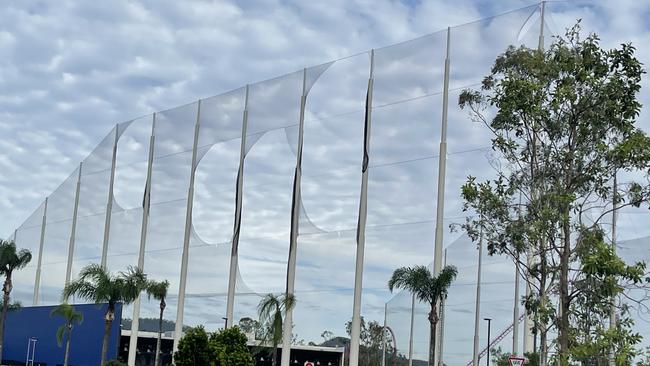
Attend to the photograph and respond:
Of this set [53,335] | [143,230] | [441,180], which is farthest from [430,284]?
[53,335]

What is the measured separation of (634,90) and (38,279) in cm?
5441

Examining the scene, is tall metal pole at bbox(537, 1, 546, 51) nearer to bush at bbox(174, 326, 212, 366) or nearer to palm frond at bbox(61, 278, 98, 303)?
bush at bbox(174, 326, 212, 366)

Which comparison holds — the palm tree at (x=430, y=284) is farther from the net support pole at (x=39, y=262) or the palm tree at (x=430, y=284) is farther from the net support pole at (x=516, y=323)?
the net support pole at (x=39, y=262)

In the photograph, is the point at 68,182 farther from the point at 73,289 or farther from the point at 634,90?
the point at 634,90

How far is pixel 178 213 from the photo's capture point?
50.8 m

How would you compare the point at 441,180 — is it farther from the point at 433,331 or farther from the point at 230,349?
the point at 230,349

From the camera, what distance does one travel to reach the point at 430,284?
34781mm

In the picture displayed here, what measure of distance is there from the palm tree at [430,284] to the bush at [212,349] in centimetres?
901

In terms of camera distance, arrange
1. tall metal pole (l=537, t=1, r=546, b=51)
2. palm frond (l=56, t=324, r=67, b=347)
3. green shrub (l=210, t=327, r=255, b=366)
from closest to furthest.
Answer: green shrub (l=210, t=327, r=255, b=366), tall metal pole (l=537, t=1, r=546, b=51), palm frond (l=56, t=324, r=67, b=347)

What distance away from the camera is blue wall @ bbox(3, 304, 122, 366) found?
51.7 m

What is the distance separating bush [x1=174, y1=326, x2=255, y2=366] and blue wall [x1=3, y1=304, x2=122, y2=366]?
72.2ft

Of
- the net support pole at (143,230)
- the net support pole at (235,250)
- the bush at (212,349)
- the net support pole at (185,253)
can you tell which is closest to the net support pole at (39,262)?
the net support pole at (143,230)

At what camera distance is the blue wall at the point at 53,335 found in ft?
170

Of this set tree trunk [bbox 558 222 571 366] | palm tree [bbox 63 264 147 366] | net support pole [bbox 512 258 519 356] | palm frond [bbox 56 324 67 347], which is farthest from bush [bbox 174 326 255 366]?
palm frond [bbox 56 324 67 347]
